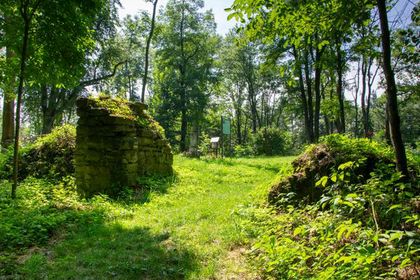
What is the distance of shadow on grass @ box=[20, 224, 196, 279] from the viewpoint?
3.73 meters

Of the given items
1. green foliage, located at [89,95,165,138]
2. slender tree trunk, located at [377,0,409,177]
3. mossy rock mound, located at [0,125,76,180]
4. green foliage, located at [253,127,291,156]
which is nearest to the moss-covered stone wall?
green foliage, located at [89,95,165,138]

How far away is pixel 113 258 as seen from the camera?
13.8ft

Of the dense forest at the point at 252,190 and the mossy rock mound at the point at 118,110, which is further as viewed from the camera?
the mossy rock mound at the point at 118,110

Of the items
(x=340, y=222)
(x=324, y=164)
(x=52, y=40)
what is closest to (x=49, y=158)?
(x=52, y=40)

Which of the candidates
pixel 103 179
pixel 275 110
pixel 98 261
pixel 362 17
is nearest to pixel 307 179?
pixel 362 17

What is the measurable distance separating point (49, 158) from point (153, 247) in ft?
26.4

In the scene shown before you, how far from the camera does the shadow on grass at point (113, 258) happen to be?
373 cm

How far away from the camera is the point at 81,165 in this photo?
873cm

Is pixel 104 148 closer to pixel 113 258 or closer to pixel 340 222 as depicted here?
pixel 113 258

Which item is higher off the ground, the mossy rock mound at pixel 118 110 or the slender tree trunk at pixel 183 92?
the slender tree trunk at pixel 183 92

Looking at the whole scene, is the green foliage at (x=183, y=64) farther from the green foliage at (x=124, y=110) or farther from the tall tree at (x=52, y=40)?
the tall tree at (x=52, y=40)

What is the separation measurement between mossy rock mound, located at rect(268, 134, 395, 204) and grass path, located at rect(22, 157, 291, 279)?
3.73 ft

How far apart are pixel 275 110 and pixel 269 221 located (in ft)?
142

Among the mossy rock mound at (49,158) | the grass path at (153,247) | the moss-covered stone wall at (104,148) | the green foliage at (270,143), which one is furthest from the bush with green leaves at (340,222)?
the green foliage at (270,143)
